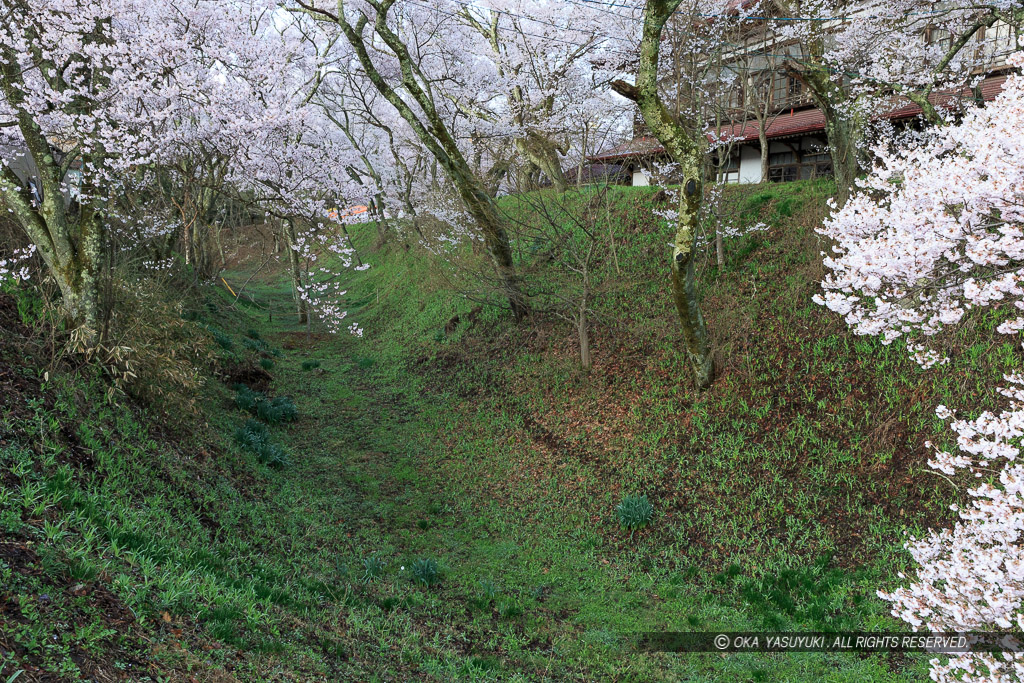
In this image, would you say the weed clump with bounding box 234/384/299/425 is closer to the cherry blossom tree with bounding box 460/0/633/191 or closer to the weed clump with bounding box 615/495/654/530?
the weed clump with bounding box 615/495/654/530

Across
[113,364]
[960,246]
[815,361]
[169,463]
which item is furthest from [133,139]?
[815,361]

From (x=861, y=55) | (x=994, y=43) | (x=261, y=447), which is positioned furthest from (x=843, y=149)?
(x=261, y=447)

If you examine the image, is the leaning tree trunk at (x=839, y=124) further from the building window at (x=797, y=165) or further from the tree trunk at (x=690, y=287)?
the building window at (x=797, y=165)

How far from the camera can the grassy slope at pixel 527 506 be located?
417 centimetres

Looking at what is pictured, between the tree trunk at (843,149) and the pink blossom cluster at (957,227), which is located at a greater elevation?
the tree trunk at (843,149)

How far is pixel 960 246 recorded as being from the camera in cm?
523

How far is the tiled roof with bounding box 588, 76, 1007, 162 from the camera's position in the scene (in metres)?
15.1

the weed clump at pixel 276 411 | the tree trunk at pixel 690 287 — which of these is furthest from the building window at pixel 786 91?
the weed clump at pixel 276 411

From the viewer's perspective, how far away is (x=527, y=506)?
8984 mm

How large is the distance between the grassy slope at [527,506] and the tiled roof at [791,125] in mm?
3190

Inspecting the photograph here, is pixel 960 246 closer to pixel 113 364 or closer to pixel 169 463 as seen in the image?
pixel 169 463

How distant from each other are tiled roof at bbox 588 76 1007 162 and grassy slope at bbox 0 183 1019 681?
3190mm

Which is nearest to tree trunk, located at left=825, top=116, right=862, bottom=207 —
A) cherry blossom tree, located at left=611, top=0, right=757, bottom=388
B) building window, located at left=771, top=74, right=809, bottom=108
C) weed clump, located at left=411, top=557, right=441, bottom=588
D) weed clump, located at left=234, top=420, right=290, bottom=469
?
cherry blossom tree, located at left=611, top=0, right=757, bottom=388

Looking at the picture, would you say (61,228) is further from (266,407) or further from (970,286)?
(970,286)
